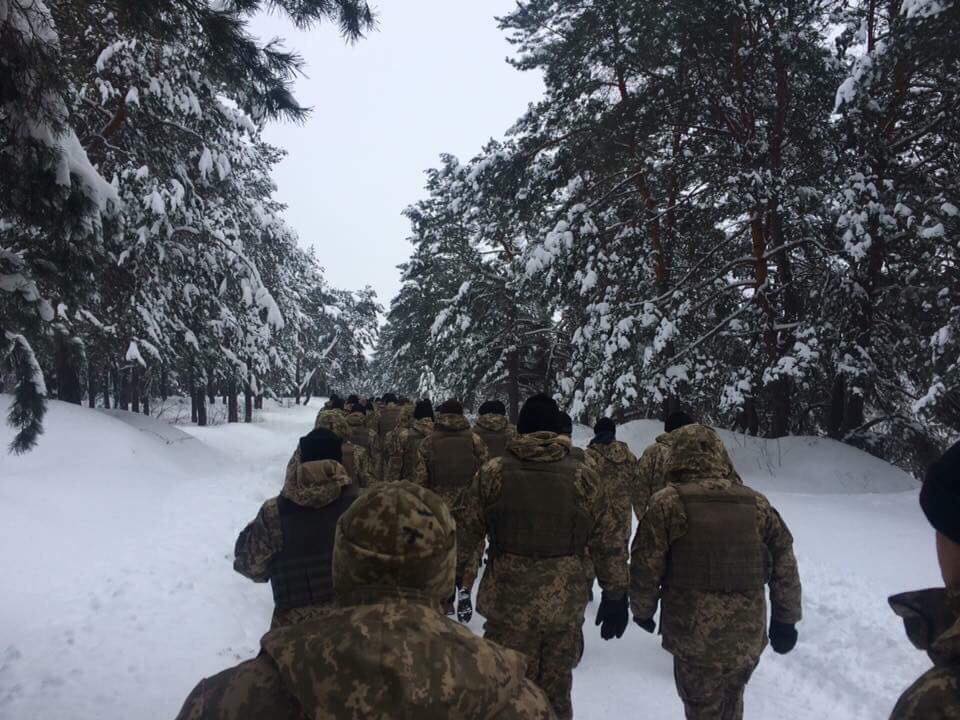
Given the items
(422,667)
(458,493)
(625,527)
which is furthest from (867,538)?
(422,667)

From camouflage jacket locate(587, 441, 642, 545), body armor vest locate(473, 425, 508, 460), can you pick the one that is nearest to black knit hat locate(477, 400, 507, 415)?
body armor vest locate(473, 425, 508, 460)

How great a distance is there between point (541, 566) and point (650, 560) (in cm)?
64

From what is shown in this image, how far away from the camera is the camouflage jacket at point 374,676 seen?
1414 mm

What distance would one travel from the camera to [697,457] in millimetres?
3859

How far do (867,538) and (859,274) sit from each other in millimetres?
5356

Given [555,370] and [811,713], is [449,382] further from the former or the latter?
[811,713]

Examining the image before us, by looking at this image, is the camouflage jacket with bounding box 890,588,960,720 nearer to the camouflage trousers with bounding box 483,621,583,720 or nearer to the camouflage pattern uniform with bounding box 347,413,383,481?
the camouflage trousers with bounding box 483,621,583,720

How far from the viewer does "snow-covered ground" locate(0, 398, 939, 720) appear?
191 inches

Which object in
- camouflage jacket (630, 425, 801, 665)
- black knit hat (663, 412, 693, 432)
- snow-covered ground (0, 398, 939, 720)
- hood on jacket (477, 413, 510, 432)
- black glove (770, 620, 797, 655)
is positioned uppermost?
black knit hat (663, 412, 693, 432)

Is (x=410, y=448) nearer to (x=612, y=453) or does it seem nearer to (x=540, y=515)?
(x=612, y=453)

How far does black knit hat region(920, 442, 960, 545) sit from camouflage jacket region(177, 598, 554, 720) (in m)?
1.09

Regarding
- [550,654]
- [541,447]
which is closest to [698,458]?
[541,447]

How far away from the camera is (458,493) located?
7.25 metres

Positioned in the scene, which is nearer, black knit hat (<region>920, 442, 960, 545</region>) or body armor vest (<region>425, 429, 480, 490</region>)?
black knit hat (<region>920, 442, 960, 545</region>)
